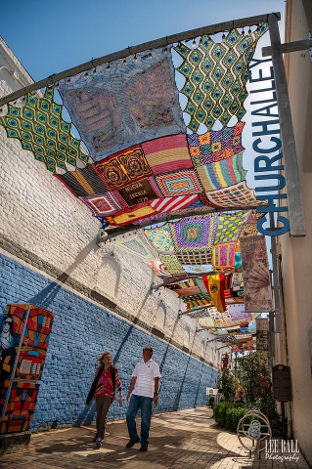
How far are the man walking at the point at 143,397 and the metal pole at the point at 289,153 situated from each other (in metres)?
3.88

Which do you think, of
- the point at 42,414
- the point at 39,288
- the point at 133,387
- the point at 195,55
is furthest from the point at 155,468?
the point at 195,55

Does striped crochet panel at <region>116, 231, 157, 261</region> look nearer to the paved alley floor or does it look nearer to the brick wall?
the brick wall

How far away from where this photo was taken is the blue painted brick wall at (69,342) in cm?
668

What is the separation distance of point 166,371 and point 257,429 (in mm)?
9965

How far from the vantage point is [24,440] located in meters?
4.82

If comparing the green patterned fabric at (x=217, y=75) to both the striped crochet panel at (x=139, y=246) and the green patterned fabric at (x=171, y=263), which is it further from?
the green patterned fabric at (x=171, y=263)

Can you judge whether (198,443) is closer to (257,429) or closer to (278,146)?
(257,429)

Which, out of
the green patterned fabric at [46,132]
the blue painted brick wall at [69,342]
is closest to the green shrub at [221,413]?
the blue painted brick wall at [69,342]

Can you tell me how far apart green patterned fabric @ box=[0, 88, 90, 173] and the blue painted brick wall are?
2.09 metres

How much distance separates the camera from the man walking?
5.37 meters

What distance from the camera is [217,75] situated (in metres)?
5.40

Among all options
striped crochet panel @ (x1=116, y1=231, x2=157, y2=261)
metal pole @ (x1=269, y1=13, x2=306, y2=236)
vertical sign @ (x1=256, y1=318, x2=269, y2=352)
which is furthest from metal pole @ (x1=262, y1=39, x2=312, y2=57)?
vertical sign @ (x1=256, y1=318, x2=269, y2=352)

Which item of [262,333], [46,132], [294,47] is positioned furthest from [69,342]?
[262,333]

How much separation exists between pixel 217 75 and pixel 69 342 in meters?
6.19
